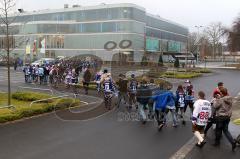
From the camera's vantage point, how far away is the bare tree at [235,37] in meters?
91.4

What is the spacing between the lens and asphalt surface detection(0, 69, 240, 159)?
1024 centimetres

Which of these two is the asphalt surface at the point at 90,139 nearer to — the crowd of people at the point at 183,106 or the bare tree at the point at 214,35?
the crowd of people at the point at 183,106

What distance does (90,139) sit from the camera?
11977 millimetres

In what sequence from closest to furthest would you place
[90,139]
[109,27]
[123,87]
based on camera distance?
[90,139] → [123,87] → [109,27]

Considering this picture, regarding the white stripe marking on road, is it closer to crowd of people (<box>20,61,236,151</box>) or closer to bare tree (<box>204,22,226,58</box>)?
crowd of people (<box>20,61,236,151</box>)

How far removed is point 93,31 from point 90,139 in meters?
81.3

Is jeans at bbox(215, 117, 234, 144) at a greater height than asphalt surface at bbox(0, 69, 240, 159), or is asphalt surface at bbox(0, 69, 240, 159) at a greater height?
jeans at bbox(215, 117, 234, 144)

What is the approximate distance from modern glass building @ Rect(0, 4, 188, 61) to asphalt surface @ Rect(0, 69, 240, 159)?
66.6 meters

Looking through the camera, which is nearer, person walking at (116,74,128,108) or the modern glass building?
person walking at (116,74,128,108)

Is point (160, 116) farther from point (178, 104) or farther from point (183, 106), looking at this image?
point (183, 106)

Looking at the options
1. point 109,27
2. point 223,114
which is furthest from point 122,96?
point 109,27

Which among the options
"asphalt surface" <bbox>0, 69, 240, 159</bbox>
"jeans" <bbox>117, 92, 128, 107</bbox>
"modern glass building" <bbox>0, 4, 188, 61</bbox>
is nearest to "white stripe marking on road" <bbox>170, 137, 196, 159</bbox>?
"asphalt surface" <bbox>0, 69, 240, 159</bbox>

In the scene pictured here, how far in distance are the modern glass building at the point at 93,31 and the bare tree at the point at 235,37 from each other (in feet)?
51.4

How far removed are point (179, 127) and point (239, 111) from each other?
5456mm
